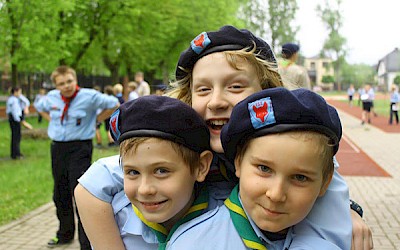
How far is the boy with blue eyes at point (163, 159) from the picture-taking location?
4.99 ft

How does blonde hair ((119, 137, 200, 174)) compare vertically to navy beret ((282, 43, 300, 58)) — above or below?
below

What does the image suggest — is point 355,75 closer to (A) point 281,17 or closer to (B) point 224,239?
(A) point 281,17

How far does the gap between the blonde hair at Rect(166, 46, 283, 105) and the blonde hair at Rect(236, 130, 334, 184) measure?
0.38 meters

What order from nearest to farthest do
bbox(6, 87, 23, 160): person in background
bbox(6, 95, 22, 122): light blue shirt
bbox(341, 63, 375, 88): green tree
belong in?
bbox(6, 87, 23, 160): person in background, bbox(6, 95, 22, 122): light blue shirt, bbox(341, 63, 375, 88): green tree

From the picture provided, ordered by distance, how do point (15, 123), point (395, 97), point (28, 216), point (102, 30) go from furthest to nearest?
point (395, 97)
point (102, 30)
point (15, 123)
point (28, 216)

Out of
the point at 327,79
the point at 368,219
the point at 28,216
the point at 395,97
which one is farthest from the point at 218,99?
the point at 327,79

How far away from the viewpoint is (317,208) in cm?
149

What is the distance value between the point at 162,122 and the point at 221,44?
42 centimetres

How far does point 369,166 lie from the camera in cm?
1127

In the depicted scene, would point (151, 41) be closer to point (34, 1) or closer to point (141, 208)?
point (34, 1)

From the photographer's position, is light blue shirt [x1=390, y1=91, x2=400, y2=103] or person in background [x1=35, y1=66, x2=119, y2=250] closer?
person in background [x1=35, y1=66, x2=119, y2=250]

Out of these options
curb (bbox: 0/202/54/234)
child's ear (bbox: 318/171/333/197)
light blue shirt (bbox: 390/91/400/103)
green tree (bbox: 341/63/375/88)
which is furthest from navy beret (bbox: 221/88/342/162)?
green tree (bbox: 341/63/375/88)

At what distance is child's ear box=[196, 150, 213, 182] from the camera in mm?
1619

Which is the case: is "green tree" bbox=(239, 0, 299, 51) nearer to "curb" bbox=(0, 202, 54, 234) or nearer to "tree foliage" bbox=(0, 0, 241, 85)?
"tree foliage" bbox=(0, 0, 241, 85)
